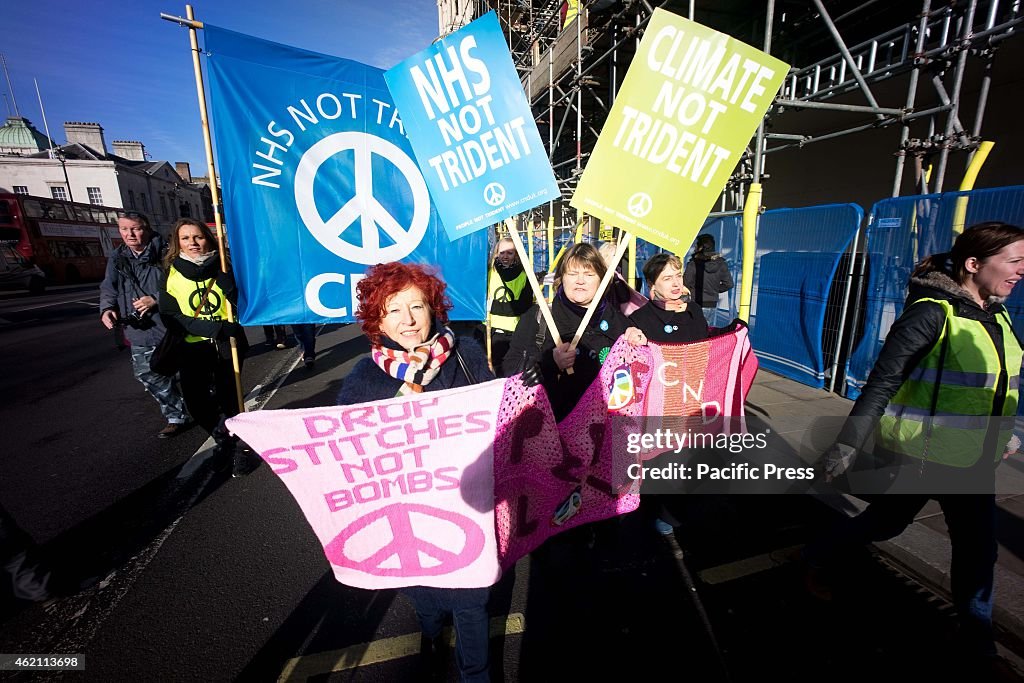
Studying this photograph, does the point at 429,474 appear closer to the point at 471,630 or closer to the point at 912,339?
the point at 471,630

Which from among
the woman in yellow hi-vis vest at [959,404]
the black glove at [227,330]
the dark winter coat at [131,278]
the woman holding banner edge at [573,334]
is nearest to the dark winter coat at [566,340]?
the woman holding banner edge at [573,334]

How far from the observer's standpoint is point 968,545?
187 cm

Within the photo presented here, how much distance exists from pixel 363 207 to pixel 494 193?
1263mm

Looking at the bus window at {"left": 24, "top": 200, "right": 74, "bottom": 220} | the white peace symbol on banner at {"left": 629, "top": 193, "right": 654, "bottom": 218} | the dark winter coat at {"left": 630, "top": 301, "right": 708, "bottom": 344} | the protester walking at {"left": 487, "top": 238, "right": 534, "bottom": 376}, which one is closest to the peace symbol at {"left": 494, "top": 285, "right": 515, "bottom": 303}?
the protester walking at {"left": 487, "top": 238, "right": 534, "bottom": 376}

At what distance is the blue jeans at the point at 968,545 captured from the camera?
1.84 meters

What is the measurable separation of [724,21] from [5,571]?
11836 millimetres

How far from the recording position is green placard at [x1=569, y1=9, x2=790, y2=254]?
1952 mm

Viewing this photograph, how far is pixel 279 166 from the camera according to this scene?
281cm

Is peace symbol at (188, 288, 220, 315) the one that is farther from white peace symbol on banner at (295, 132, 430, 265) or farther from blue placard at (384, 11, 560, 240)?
blue placard at (384, 11, 560, 240)

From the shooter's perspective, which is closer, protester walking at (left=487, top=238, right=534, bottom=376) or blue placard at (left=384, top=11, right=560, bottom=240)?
blue placard at (left=384, top=11, right=560, bottom=240)

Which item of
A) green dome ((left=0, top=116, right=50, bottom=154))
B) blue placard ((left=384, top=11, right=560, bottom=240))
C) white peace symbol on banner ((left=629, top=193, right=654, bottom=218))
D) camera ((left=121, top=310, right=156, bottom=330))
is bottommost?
camera ((left=121, top=310, right=156, bottom=330))

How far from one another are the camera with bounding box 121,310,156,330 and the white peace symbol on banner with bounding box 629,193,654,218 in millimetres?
3958

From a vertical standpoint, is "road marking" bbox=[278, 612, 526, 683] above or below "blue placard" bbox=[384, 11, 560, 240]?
below

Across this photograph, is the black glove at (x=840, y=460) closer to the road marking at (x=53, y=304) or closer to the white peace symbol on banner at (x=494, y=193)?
the white peace symbol on banner at (x=494, y=193)
